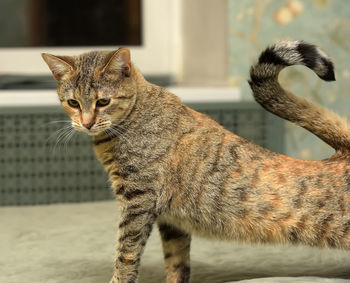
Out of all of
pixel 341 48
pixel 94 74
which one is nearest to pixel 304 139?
pixel 341 48

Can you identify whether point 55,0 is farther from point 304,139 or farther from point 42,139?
point 304,139

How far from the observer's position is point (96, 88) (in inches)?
52.0

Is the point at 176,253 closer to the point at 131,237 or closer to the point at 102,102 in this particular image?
the point at 131,237

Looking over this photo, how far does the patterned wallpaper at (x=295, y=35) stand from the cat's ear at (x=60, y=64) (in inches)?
47.6

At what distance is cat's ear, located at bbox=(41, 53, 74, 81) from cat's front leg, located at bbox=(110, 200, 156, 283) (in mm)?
328

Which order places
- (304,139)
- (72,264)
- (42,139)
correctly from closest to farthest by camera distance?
(72,264) → (42,139) → (304,139)

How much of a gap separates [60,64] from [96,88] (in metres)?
0.11

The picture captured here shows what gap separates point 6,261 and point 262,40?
4.50 feet

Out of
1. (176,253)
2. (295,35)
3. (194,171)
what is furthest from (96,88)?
(295,35)

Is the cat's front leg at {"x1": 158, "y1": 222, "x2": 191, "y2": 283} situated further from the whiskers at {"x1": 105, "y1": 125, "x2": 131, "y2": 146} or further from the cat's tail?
the cat's tail

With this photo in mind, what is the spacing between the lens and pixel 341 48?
2486 mm

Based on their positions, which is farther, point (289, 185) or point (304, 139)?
point (304, 139)

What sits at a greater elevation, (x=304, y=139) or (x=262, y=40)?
(x=262, y=40)

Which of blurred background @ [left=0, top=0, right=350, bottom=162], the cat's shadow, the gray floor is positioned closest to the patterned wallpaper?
blurred background @ [left=0, top=0, right=350, bottom=162]
